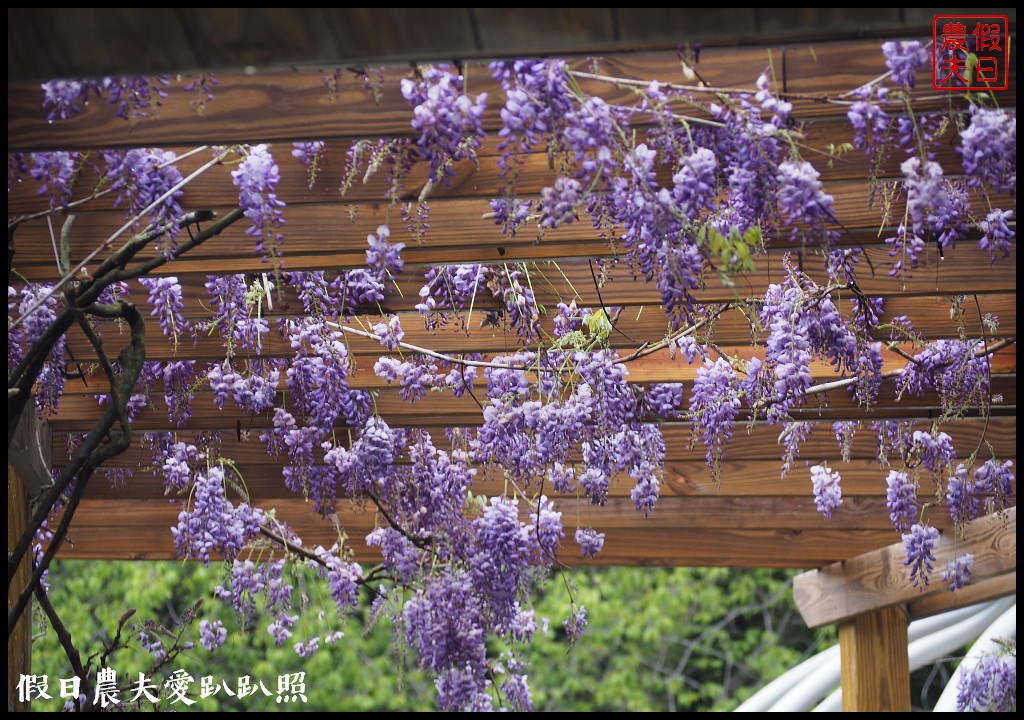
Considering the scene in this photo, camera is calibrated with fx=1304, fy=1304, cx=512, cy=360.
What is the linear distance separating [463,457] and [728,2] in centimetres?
254

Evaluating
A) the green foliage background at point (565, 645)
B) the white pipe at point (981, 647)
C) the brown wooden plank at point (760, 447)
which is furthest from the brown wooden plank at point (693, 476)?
the green foliage background at point (565, 645)

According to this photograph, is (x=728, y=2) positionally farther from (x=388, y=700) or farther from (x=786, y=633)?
(x=786, y=633)

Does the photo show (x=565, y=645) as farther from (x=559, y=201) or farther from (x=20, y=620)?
(x=559, y=201)

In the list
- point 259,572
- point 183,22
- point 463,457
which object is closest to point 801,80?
point 183,22

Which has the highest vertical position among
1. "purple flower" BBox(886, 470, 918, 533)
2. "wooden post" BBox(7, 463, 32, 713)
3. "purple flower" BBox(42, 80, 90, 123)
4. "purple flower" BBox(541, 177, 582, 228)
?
"purple flower" BBox(42, 80, 90, 123)

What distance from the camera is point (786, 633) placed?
32.8ft

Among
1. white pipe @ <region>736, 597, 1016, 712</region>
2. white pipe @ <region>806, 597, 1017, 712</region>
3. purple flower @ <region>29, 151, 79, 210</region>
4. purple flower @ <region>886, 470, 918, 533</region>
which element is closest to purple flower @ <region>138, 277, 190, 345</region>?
purple flower @ <region>29, 151, 79, 210</region>

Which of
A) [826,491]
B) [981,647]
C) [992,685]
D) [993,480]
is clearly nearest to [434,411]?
[826,491]

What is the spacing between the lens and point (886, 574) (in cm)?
499

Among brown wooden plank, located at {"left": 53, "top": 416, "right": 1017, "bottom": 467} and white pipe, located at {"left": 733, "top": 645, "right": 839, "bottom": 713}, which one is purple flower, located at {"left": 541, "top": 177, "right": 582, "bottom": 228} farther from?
white pipe, located at {"left": 733, "top": 645, "right": 839, "bottom": 713}

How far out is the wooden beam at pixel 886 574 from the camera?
4.55 meters

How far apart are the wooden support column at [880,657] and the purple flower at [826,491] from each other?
52.7 inches

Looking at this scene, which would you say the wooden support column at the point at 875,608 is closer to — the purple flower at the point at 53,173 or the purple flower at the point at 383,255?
the purple flower at the point at 383,255

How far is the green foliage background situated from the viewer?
30.0 feet
